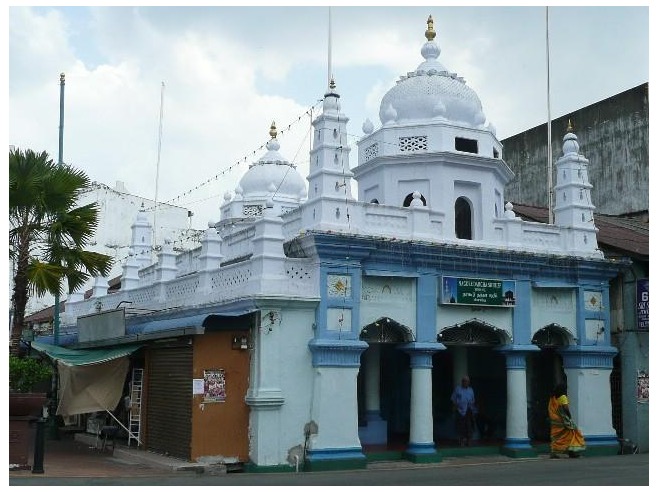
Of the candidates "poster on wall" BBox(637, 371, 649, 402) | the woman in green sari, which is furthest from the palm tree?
"poster on wall" BBox(637, 371, 649, 402)

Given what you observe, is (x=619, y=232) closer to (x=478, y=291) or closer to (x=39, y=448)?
(x=478, y=291)

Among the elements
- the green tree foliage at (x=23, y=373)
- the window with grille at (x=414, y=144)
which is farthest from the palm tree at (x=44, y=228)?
the window with grille at (x=414, y=144)

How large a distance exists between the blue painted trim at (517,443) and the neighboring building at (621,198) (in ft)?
9.02

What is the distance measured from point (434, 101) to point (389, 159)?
1803 mm

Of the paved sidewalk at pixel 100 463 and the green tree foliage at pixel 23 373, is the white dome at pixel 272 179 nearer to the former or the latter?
the paved sidewalk at pixel 100 463

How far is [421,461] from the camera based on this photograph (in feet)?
54.9

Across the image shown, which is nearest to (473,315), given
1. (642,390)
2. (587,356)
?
(587,356)

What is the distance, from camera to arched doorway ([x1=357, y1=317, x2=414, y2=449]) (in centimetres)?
1717

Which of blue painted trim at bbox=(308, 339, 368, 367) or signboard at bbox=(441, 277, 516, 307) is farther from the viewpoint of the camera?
signboard at bbox=(441, 277, 516, 307)

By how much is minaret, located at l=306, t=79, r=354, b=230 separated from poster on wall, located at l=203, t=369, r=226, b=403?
11.0ft

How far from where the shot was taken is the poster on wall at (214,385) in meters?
15.8

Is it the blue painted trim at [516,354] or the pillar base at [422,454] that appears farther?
the blue painted trim at [516,354]

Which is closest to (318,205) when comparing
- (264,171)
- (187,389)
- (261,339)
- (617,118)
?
(261,339)

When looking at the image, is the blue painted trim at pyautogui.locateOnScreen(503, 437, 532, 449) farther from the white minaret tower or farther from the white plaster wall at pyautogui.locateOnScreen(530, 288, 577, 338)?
the white minaret tower
